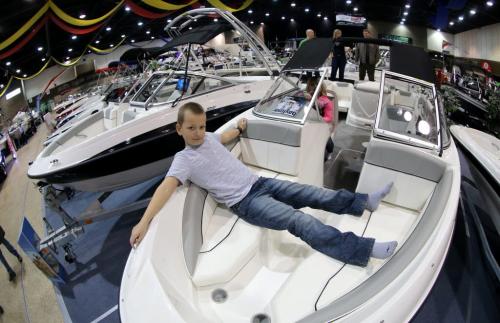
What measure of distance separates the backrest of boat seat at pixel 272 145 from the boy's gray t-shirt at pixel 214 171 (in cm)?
45

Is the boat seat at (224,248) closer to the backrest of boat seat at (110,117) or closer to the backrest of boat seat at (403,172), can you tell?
the backrest of boat seat at (403,172)

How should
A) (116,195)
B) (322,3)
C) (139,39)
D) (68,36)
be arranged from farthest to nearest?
(139,39) < (322,3) < (68,36) < (116,195)

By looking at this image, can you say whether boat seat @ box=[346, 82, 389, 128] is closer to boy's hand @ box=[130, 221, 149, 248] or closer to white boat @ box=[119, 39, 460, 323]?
white boat @ box=[119, 39, 460, 323]

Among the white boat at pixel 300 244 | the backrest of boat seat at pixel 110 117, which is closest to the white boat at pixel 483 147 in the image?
the white boat at pixel 300 244

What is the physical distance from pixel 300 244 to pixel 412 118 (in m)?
1.26

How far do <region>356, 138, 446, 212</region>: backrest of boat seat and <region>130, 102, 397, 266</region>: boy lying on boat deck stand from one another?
9 centimetres

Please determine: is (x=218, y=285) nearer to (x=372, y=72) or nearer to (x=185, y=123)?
(x=185, y=123)

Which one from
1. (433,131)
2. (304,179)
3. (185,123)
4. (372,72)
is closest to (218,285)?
(185,123)

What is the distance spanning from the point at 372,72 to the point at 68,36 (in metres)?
11.6

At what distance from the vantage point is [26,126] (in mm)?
A: 6668

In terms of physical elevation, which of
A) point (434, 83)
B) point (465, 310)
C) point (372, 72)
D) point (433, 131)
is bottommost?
point (465, 310)

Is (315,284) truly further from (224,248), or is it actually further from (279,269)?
(224,248)

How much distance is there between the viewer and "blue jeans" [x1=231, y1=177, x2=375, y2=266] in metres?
1.43

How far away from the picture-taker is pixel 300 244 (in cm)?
175
